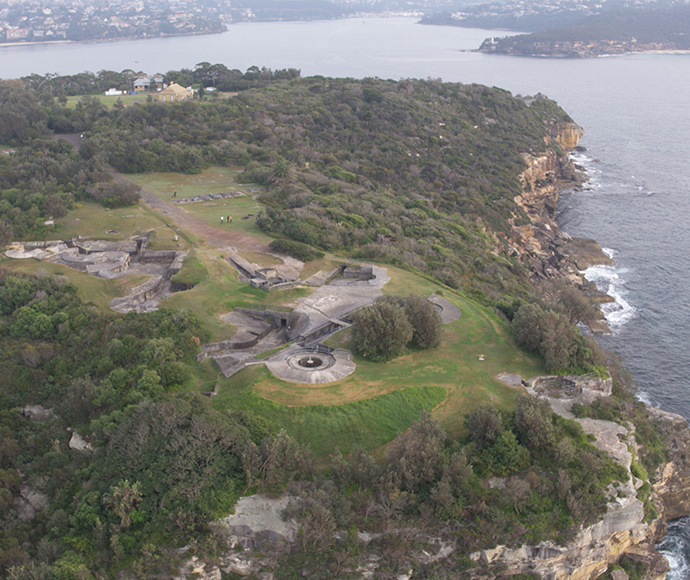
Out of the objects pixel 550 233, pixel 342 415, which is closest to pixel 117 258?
pixel 342 415

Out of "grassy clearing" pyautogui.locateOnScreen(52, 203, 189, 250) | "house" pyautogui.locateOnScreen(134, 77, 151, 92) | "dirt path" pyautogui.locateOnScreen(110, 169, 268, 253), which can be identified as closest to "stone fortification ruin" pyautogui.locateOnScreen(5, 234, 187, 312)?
"grassy clearing" pyautogui.locateOnScreen(52, 203, 189, 250)


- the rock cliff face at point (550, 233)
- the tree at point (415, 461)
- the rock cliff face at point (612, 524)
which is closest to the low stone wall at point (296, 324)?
the tree at point (415, 461)

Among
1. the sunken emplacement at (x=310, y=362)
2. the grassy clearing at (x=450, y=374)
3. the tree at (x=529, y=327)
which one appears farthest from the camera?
the tree at (x=529, y=327)

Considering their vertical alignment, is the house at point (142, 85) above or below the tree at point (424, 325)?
above

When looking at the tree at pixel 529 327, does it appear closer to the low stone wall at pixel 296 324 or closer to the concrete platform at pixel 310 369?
the concrete platform at pixel 310 369

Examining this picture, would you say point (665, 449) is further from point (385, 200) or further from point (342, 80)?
point (342, 80)

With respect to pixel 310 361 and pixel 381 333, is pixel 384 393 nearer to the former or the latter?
pixel 381 333

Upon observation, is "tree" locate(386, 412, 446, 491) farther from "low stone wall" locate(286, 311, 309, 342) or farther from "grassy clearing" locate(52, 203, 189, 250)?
"grassy clearing" locate(52, 203, 189, 250)

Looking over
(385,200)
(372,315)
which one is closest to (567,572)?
(372,315)
